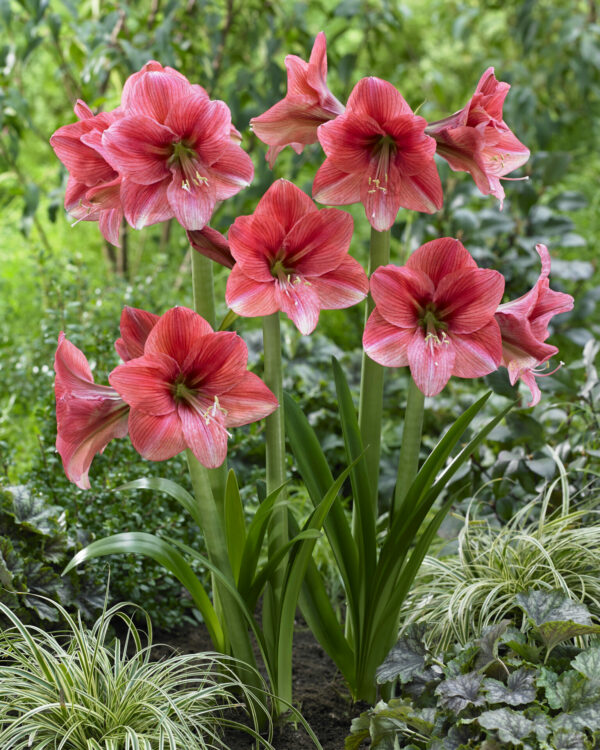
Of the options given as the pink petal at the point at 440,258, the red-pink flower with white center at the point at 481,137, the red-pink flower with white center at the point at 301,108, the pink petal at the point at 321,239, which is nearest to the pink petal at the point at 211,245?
the pink petal at the point at 321,239

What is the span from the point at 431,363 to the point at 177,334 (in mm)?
429

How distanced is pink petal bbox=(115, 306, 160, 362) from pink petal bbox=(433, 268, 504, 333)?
51 centimetres

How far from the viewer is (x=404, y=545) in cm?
151

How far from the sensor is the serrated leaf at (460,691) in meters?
1.32

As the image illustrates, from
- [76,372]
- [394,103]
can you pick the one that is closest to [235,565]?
[76,372]

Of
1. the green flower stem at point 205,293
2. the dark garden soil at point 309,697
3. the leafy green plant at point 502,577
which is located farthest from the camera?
the leafy green plant at point 502,577

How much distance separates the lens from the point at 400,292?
1.33m

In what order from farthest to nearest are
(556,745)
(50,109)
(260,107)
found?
1. (50,109)
2. (260,107)
3. (556,745)

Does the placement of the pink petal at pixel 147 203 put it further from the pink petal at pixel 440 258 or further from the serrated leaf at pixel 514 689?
the serrated leaf at pixel 514 689

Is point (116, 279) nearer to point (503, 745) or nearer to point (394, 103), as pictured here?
point (394, 103)

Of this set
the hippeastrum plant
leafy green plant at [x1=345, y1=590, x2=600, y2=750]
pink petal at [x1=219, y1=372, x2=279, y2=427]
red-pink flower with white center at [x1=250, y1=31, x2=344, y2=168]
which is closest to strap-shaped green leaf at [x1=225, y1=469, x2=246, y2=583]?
the hippeastrum plant

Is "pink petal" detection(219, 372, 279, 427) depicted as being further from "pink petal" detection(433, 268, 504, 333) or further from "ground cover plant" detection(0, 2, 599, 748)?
"pink petal" detection(433, 268, 504, 333)

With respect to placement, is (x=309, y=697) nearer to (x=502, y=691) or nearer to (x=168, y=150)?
(x=502, y=691)

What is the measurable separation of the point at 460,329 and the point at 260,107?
2499 mm
